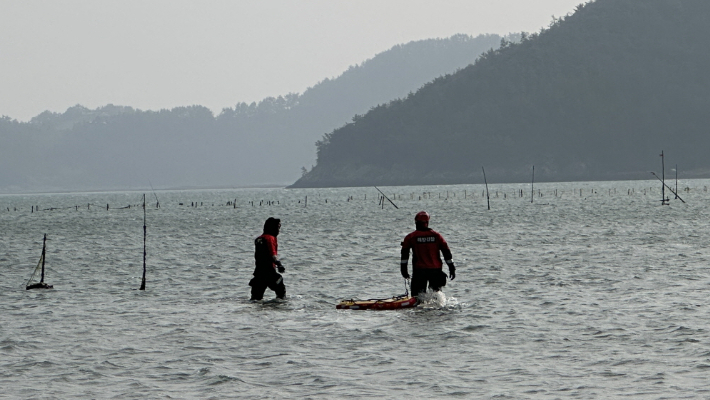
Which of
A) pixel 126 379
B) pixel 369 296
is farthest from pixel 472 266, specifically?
pixel 126 379

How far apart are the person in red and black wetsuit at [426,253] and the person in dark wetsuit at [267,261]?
3.26 m

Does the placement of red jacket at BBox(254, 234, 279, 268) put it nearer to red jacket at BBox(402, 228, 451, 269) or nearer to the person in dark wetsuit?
the person in dark wetsuit

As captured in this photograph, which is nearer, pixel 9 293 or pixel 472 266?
pixel 9 293

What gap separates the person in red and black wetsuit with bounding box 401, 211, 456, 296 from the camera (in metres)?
23.5

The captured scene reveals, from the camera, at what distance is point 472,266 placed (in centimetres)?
4091

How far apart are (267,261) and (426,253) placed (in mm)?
4290

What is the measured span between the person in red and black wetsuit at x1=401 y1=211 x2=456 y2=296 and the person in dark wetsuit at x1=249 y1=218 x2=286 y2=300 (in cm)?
326

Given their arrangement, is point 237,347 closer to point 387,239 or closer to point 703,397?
point 703,397

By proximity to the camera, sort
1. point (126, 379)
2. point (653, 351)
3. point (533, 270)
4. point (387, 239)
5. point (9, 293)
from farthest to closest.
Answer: point (387, 239) < point (533, 270) < point (9, 293) < point (653, 351) < point (126, 379)

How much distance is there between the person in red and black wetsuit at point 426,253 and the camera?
77.2 ft

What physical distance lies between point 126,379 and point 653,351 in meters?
9.66

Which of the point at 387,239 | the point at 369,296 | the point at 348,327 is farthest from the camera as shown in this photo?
the point at 387,239

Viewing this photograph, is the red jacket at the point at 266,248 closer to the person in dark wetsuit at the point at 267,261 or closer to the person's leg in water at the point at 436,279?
the person in dark wetsuit at the point at 267,261

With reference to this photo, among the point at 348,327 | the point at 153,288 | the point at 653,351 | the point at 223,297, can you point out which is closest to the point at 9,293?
the point at 153,288
